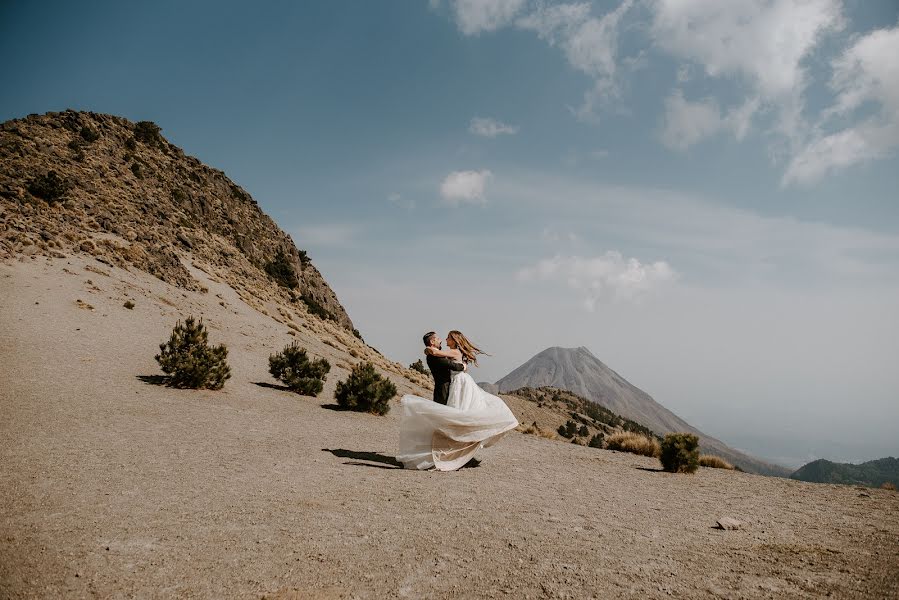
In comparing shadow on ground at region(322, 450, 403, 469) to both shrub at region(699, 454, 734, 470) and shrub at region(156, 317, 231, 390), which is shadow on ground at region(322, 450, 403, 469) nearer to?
shrub at region(156, 317, 231, 390)

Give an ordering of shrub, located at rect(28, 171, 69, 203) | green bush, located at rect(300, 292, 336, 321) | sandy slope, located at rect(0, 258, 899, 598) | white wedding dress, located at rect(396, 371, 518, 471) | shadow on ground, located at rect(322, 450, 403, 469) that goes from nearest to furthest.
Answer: sandy slope, located at rect(0, 258, 899, 598) → white wedding dress, located at rect(396, 371, 518, 471) → shadow on ground, located at rect(322, 450, 403, 469) → shrub, located at rect(28, 171, 69, 203) → green bush, located at rect(300, 292, 336, 321)

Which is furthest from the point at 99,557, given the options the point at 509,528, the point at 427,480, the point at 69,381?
the point at 69,381

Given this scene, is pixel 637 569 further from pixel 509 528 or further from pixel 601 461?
pixel 601 461

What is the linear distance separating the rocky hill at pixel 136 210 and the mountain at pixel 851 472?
9010 cm

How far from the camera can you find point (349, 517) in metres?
5.41

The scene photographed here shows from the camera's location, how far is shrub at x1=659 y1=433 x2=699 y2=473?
1123cm

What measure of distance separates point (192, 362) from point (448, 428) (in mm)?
9608

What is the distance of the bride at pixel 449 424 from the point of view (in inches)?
333

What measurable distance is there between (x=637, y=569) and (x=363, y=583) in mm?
2656

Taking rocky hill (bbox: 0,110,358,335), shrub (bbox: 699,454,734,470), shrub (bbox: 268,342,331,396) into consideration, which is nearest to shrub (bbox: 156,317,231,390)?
shrub (bbox: 268,342,331,396)

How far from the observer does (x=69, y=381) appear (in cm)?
1200

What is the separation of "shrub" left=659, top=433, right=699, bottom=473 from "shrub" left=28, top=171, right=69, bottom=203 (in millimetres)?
38409

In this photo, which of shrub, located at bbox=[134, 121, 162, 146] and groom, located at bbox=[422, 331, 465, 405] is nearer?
groom, located at bbox=[422, 331, 465, 405]

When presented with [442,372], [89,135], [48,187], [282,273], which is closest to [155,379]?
[442,372]
